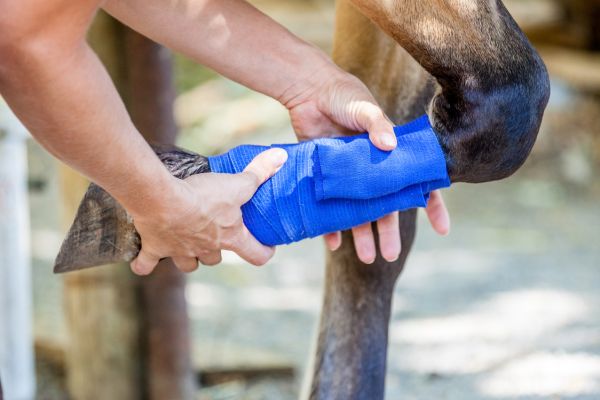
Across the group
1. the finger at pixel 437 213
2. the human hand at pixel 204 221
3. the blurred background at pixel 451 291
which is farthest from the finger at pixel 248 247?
the blurred background at pixel 451 291

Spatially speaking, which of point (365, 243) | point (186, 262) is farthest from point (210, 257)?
point (365, 243)

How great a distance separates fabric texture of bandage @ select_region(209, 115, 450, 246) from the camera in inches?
60.2

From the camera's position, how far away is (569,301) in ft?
8.96

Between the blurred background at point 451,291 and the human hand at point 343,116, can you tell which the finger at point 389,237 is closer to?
the human hand at point 343,116

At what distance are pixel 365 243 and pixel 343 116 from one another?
0.67ft

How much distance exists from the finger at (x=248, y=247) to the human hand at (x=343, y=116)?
0.15 metres

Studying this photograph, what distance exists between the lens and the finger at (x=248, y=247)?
1.57m

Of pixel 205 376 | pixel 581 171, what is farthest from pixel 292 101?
pixel 581 171

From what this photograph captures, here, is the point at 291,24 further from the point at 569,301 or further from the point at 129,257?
the point at 129,257

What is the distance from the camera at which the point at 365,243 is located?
1697mm

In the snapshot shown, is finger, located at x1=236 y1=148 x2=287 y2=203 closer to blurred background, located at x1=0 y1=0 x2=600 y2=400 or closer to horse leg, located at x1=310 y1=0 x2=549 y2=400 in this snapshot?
horse leg, located at x1=310 y1=0 x2=549 y2=400

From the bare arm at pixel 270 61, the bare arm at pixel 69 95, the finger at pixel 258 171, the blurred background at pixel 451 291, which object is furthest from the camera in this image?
the blurred background at pixel 451 291

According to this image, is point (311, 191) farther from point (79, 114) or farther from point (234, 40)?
point (79, 114)

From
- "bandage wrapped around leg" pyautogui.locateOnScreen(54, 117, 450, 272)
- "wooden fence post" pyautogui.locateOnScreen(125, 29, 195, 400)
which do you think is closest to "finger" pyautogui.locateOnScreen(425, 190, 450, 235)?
"bandage wrapped around leg" pyautogui.locateOnScreen(54, 117, 450, 272)
